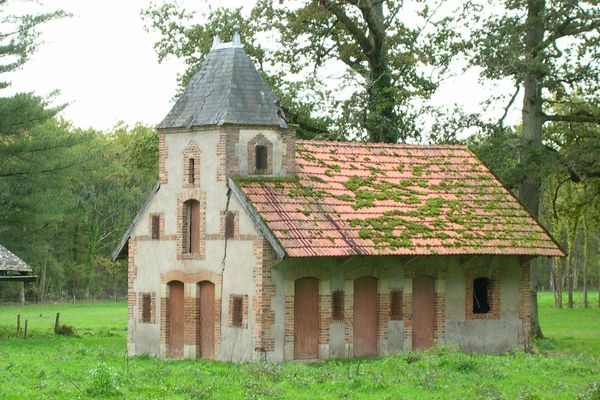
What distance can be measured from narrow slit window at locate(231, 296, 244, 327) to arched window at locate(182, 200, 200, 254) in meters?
A: 2.30

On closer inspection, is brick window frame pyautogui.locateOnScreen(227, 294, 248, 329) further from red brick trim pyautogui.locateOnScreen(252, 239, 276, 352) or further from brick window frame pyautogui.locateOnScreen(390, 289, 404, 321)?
brick window frame pyautogui.locateOnScreen(390, 289, 404, 321)

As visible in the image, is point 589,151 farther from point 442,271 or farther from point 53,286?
point 53,286

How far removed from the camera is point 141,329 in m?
35.0

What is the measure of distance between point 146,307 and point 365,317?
21.9 feet

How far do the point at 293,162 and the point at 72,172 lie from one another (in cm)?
2603

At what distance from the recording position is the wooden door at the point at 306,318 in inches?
1264

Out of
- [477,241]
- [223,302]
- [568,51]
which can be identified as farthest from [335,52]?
[223,302]

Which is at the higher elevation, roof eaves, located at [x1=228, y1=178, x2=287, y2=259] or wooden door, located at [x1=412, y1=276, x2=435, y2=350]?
roof eaves, located at [x1=228, y1=178, x2=287, y2=259]

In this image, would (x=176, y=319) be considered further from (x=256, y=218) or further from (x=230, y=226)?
(x=256, y=218)

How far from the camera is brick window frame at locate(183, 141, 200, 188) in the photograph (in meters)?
33.8

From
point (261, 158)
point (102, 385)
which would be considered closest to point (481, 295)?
point (261, 158)

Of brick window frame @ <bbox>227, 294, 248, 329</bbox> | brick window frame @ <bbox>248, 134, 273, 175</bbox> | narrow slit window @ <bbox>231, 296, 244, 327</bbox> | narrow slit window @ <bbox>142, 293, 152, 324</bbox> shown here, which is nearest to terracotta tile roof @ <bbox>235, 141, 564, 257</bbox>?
brick window frame @ <bbox>248, 134, 273, 175</bbox>

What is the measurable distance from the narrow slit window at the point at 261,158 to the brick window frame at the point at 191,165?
1742mm

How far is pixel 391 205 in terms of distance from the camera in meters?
35.4
